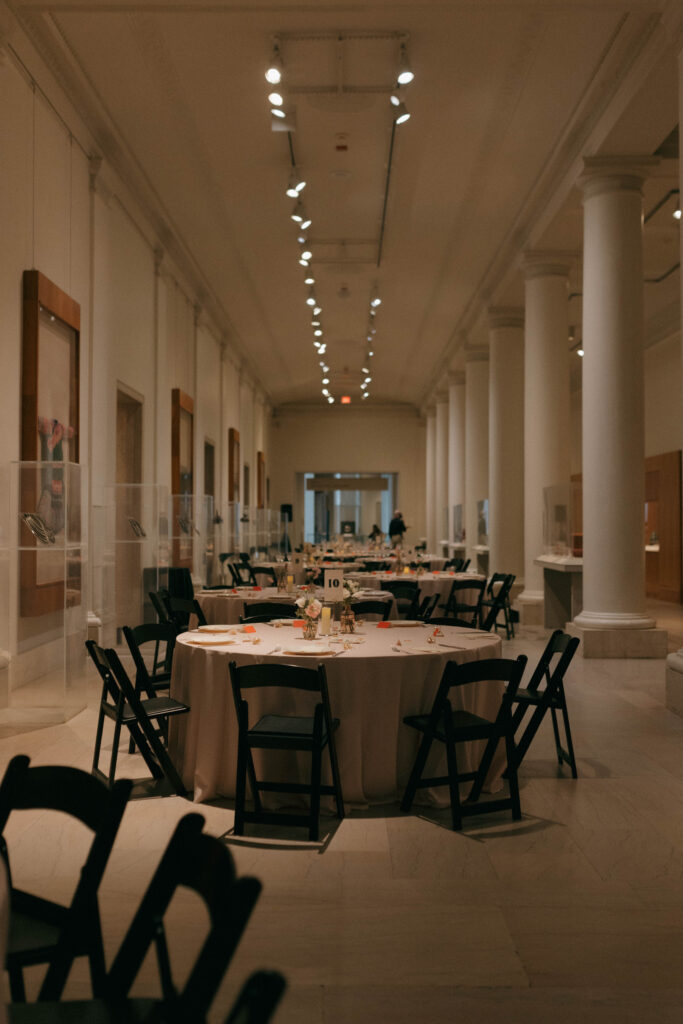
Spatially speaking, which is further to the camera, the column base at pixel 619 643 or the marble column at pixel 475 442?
the marble column at pixel 475 442

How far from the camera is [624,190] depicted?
9031mm

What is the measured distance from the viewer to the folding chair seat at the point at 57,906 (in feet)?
6.66

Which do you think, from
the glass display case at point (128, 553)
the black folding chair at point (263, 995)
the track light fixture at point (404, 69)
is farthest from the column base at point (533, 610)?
the black folding chair at point (263, 995)

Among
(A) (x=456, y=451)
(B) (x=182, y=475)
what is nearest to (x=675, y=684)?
(B) (x=182, y=475)

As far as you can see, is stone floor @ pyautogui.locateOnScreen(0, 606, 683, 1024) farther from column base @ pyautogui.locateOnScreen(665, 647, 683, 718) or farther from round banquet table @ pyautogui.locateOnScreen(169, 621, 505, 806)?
column base @ pyautogui.locateOnScreen(665, 647, 683, 718)

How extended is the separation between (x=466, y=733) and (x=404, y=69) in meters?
6.25

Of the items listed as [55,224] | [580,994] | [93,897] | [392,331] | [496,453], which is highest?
[392,331]

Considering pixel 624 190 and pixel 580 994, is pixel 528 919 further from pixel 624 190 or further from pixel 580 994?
pixel 624 190

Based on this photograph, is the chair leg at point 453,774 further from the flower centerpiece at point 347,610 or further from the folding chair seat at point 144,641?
the folding chair seat at point 144,641

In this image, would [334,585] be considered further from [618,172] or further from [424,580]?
[618,172]

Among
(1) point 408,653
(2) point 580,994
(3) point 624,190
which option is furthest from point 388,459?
(2) point 580,994

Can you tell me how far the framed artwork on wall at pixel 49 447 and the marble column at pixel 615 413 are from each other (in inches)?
202

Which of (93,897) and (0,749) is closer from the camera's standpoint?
(93,897)

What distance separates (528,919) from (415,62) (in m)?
7.72
